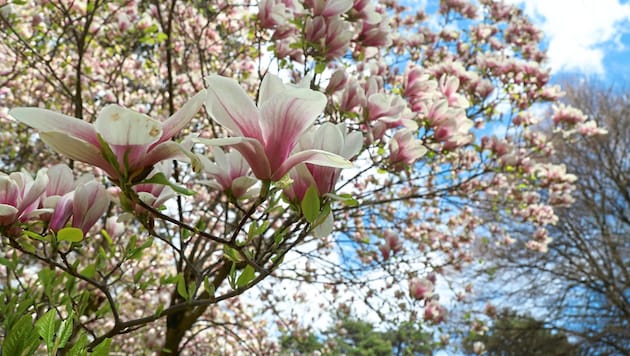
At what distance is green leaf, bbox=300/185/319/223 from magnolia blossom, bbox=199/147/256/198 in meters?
0.18

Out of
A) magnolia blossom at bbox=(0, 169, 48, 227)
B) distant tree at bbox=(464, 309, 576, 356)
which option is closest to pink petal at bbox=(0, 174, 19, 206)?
magnolia blossom at bbox=(0, 169, 48, 227)

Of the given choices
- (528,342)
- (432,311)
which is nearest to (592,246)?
(528,342)

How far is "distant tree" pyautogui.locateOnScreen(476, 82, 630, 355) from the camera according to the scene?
8484mm

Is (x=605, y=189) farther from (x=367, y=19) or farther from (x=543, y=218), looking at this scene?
(x=367, y=19)

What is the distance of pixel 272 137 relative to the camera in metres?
0.56

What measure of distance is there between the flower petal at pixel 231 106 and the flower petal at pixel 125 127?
7cm

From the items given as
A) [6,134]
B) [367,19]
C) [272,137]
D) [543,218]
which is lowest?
[272,137]

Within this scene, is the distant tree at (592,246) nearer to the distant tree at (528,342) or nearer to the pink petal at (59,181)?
the distant tree at (528,342)

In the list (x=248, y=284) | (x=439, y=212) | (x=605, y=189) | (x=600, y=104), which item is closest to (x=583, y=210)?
(x=605, y=189)

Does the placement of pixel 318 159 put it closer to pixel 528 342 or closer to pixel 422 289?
pixel 422 289

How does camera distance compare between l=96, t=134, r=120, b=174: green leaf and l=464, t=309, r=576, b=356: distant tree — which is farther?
l=464, t=309, r=576, b=356: distant tree

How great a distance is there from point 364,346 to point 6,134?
15.3m

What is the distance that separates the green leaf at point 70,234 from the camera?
65 cm

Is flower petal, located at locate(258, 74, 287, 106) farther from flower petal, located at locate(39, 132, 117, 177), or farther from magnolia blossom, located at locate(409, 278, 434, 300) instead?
magnolia blossom, located at locate(409, 278, 434, 300)
